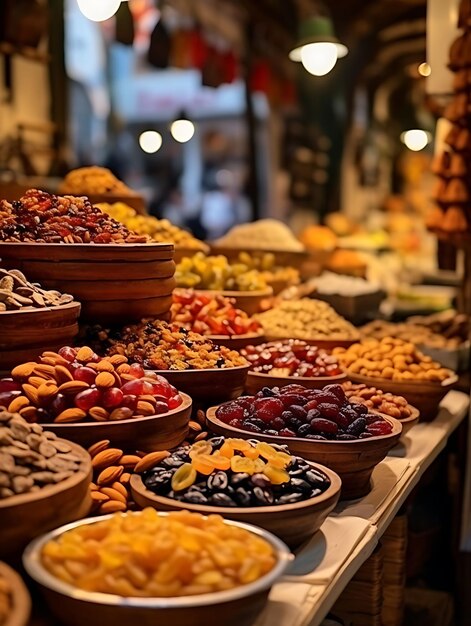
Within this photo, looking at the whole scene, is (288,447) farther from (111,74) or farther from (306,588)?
(111,74)

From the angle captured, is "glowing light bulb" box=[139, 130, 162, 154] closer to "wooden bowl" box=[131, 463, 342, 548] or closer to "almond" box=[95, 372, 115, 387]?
"almond" box=[95, 372, 115, 387]

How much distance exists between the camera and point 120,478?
1987 mm

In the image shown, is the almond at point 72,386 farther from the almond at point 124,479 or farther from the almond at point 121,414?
the almond at point 124,479

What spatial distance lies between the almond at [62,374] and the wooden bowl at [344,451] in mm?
454

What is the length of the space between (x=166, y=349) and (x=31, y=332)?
1.61 feet

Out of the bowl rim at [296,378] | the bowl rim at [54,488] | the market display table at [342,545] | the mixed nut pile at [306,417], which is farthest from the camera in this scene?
the bowl rim at [296,378]

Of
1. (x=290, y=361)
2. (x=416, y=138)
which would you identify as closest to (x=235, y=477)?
(x=290, y=361)

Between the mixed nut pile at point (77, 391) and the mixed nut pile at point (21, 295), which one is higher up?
the mixed nut pile at point (21, 295)

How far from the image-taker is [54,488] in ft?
5.40

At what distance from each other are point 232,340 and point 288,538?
4.07ft

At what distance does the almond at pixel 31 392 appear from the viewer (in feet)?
6.51

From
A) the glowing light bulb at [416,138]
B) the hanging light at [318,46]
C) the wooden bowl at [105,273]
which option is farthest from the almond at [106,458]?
the glowing light bulb at [416,138]

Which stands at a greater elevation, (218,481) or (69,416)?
(69,416)

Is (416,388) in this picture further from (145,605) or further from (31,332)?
(145,605)
